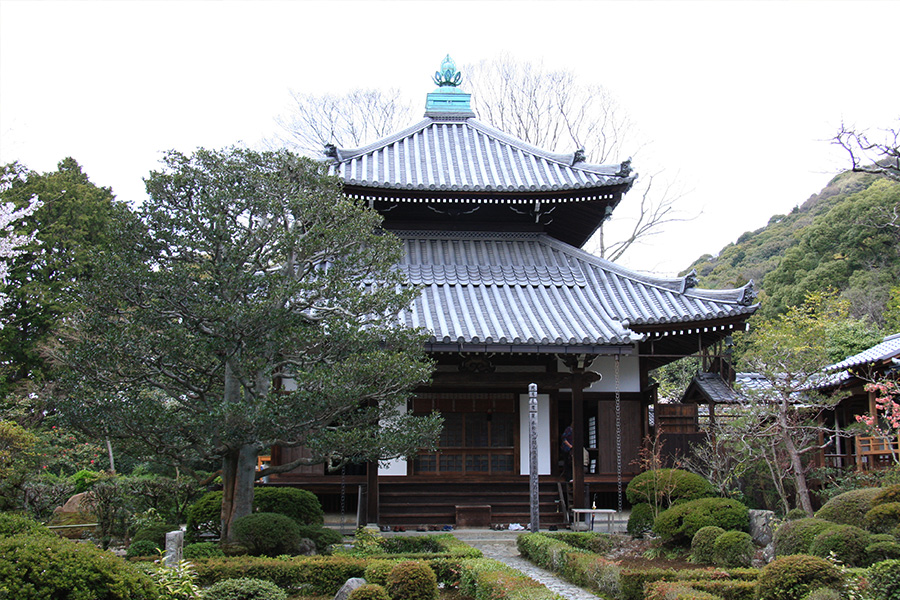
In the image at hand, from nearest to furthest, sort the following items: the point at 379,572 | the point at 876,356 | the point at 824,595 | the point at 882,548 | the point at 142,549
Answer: the point at 824,595, the point at 882,548, the point at 379,572, the point at 142,549, the point at 876,356

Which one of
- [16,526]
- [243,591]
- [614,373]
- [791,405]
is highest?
[614,373]

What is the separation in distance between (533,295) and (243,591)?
33.3 feet

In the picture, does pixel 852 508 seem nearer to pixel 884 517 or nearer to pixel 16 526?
pixel 884 517

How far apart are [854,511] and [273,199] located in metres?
9.14

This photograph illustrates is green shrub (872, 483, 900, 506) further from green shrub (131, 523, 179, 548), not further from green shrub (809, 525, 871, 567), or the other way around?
green shrub (131, 523, 179, 548)

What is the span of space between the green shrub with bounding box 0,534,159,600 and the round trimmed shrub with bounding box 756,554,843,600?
5.91m

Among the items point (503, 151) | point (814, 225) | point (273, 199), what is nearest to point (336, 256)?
point (273, 199)

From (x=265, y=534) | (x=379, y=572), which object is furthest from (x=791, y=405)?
(x=265, y=534)

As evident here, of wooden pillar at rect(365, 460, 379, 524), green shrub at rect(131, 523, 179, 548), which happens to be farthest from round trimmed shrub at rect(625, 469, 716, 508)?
green shrub at rect(131, 523, 179, 548)

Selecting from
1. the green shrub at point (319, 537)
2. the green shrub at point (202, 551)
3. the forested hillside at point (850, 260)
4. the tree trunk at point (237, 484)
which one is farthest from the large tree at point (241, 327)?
the forested hillside at point (850, 260)

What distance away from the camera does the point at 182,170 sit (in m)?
10.5

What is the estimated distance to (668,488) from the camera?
1290 centimetres

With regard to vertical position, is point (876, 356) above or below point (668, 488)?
above

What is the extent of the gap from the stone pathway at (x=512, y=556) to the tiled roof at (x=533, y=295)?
3.65 metres
